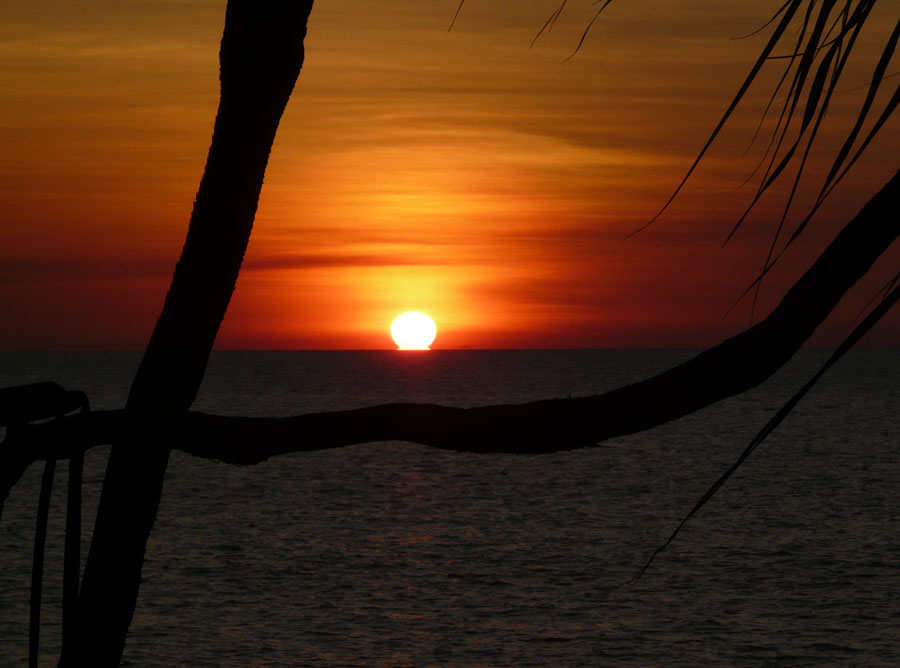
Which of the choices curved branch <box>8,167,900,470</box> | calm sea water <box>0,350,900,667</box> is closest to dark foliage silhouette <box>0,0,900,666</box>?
curved branch <box>8,167,900,470</box>

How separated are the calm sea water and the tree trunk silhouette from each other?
2246cm

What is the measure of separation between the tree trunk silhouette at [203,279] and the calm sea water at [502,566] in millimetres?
22456

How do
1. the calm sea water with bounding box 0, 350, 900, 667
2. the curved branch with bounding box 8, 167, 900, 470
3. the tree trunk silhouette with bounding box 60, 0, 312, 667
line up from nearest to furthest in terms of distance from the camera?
the curved branch with bounding box 8, 167, 900, 470 → the tree trunk silhouette with bounding box 60, 0, 312, 667 → the calm sea water with bounding box 0, 350, 900, 667

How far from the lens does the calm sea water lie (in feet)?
82.7

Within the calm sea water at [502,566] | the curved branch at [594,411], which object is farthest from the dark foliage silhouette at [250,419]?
the calm sea water at [502,566]

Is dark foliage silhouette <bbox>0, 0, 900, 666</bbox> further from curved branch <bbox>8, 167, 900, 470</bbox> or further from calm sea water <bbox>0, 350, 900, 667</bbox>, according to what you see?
calm sea water <bbox>0, 350, 900, 667</bbox>

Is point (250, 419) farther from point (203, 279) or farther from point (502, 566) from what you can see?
point (502, 566)

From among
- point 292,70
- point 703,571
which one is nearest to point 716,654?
point 703,571

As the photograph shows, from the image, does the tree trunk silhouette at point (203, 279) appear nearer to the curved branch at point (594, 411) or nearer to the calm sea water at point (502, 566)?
the curved branch at point (594, 411)

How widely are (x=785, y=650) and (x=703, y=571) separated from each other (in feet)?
27.1

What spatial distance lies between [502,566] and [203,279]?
108 ft

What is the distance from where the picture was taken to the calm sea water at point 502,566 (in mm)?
25219

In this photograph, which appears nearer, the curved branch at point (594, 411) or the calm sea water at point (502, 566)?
the curved branch at point (594, 411)

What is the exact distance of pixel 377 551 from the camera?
37156mm
